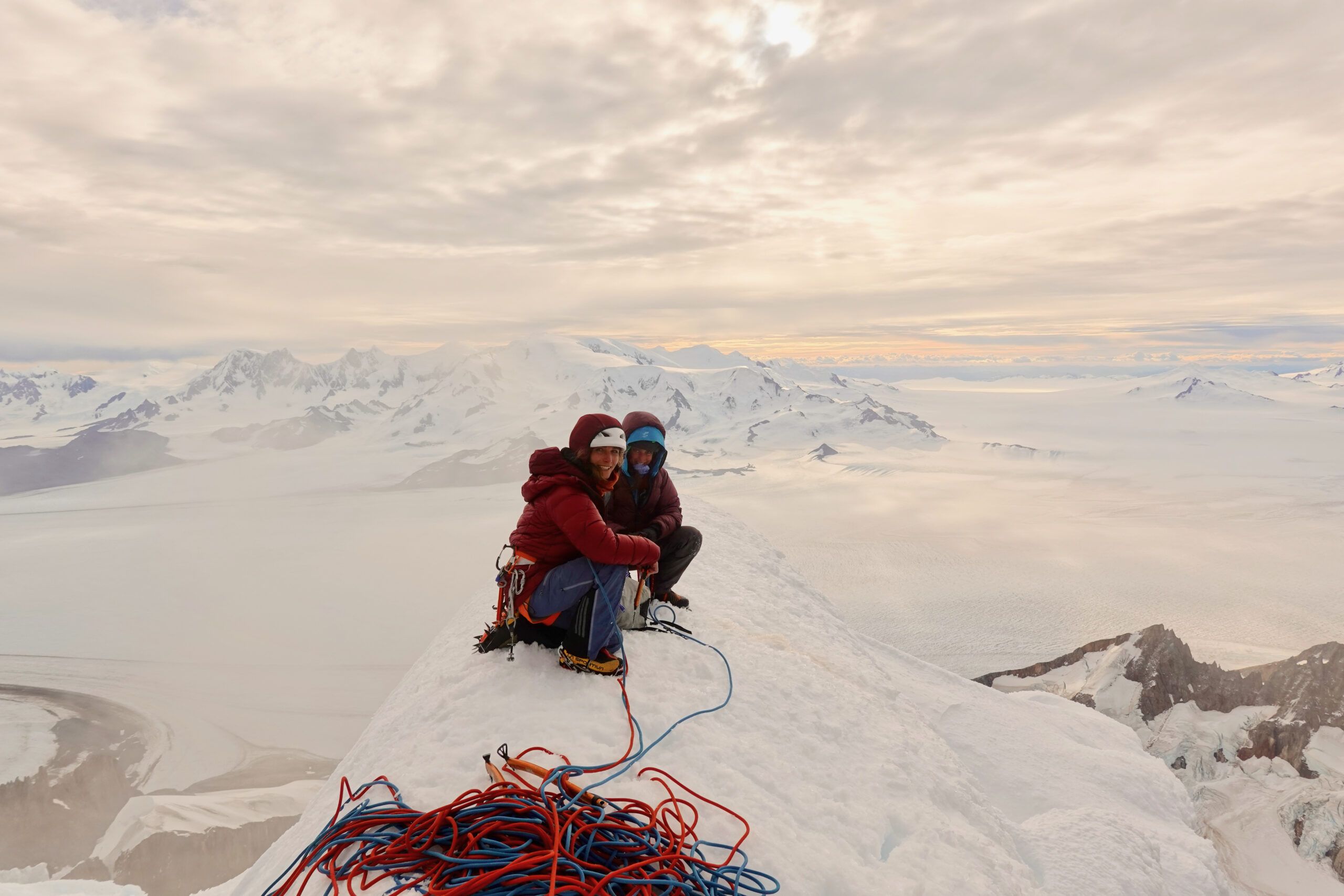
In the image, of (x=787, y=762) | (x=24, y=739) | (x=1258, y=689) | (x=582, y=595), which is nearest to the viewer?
(x=787, y=762)

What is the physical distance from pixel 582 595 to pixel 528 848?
78.3 inches

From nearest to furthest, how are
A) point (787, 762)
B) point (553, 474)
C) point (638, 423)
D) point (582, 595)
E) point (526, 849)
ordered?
point (526, 849) < point (553, 474) < point (787, 762) < point (582, 595) < point (638, 423)

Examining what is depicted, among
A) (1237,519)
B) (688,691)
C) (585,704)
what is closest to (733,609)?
(688,691)

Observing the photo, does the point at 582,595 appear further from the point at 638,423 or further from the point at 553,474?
the point at 638,423

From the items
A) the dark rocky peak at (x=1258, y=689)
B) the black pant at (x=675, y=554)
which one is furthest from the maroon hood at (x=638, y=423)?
the dark rocky peak at (x=1258, y=689)

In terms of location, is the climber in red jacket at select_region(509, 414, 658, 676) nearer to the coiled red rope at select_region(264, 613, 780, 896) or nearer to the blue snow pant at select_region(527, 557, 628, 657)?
the blue snow pant at select_region(527, 557, 628, 657)

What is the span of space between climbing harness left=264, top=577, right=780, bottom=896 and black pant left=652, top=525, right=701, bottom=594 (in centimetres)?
283

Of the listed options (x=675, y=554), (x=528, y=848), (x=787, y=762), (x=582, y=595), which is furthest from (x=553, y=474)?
(x=787, y=762)

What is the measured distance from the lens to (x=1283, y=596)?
131875 millimetres

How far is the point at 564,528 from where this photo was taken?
4.60 metres

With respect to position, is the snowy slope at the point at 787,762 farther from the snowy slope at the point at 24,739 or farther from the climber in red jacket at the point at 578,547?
the snowy slope at the point at 24,739

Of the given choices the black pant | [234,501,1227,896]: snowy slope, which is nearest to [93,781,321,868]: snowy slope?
[234,501,1227,896]: snowy slope

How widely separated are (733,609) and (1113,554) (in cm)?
19865

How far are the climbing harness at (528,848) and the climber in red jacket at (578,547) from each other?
51.4 inches
